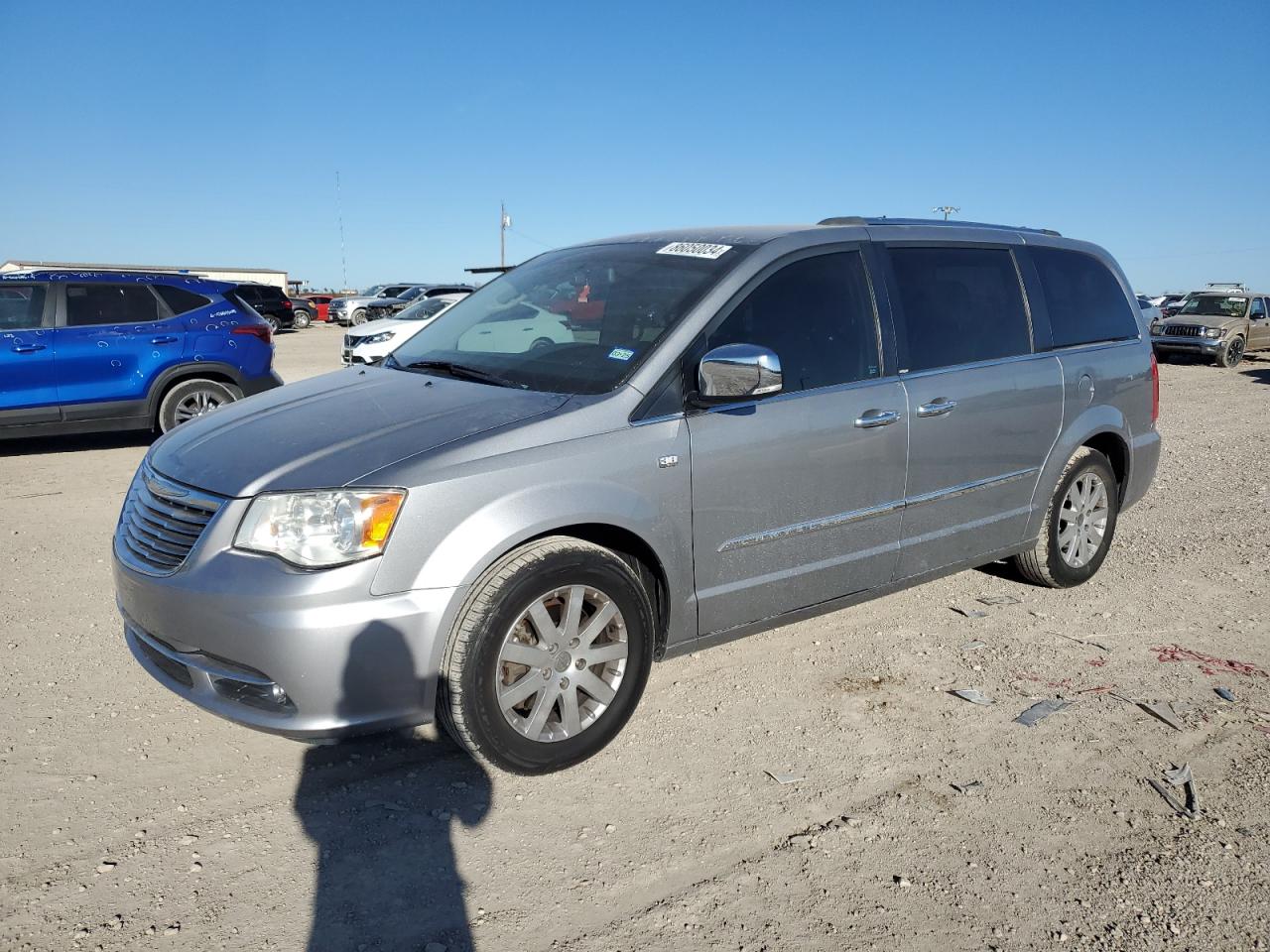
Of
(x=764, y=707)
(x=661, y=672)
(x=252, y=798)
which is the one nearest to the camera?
(x=252, y=798)

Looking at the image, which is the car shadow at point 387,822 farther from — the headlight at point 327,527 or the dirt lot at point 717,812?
the headlight at point 327,527

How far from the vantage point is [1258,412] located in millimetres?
13078

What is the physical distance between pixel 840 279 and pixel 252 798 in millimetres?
2997

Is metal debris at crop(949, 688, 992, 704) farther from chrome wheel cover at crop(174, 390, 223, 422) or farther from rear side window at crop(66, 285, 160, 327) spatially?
rear side window at crop(66, 285, 160, 327)

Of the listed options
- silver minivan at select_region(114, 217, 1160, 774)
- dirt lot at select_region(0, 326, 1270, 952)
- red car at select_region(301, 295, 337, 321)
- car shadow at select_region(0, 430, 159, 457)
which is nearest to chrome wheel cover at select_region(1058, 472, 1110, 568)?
silver minivan at select_region(114, 217, 1160, 774)

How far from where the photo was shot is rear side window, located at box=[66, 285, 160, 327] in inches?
340

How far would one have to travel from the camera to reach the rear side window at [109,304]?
865cm

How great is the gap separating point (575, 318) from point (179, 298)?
22.0ft

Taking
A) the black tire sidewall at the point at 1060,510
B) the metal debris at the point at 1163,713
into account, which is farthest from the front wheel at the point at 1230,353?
the metal debris at the point at 1163,713

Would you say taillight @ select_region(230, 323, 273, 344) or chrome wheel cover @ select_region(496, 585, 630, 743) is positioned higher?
taillight @ select_region(230, 323, 273, 344)

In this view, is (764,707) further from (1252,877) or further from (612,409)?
(1252,877)

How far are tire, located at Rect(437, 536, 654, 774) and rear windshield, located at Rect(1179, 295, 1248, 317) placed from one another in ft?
76.2

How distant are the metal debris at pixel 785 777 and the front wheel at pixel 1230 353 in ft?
71.6

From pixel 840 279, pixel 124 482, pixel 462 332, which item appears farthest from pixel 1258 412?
pixel 124 482
